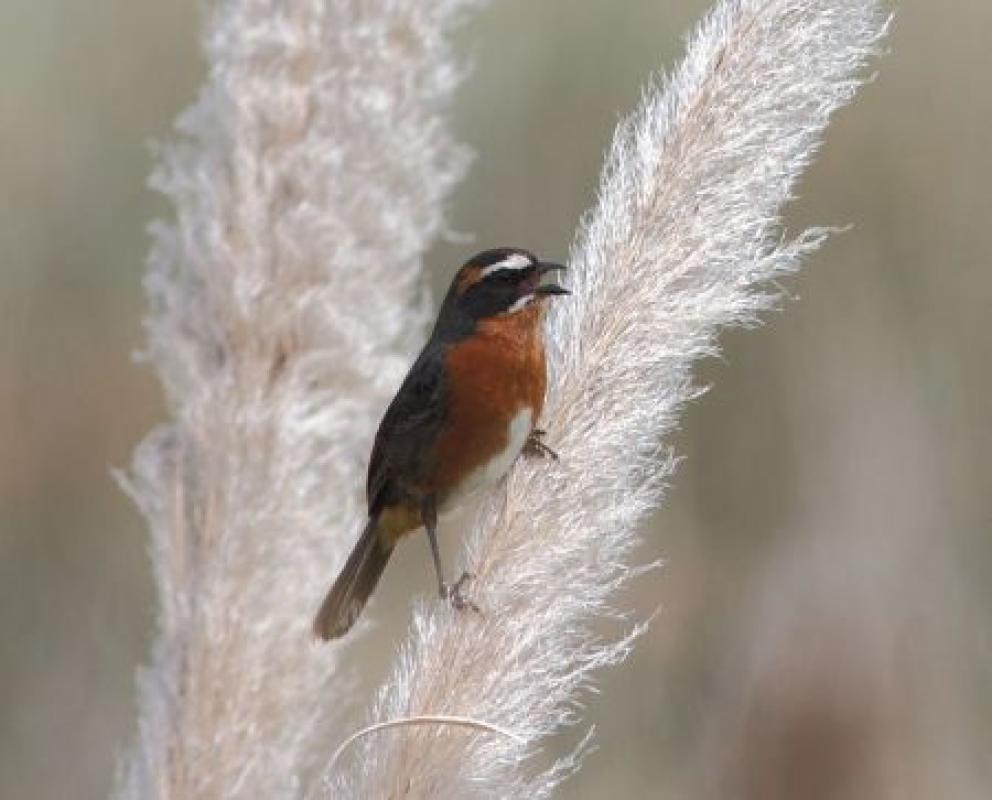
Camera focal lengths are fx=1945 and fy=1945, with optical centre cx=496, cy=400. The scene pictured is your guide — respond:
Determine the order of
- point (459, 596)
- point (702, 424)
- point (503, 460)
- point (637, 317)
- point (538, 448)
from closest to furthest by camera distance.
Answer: point (459, 596) → point (637, 317) → point (538, 448) → point (503, 460) → point (702, 424)

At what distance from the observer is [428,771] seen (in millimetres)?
2295

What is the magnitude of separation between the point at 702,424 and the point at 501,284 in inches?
87.5

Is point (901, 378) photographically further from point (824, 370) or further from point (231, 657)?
point (231, 657)

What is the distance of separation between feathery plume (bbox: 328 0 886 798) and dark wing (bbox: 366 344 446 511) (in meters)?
1.06

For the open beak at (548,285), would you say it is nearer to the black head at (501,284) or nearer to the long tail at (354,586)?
the black head at (501,284)

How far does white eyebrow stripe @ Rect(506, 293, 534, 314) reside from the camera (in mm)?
3498

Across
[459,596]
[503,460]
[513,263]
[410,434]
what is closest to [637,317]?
[459,596]

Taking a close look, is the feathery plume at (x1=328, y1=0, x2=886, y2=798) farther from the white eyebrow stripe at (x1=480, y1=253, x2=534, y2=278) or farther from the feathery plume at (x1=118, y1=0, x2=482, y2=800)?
the white eyebrow stripe at (x1=480, y1=253, x2=534, y2=278)

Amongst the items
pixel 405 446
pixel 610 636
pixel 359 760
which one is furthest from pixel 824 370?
pixel 359 760

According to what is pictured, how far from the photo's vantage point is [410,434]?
3791 mm

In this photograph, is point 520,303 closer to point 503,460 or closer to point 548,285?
point 548,285

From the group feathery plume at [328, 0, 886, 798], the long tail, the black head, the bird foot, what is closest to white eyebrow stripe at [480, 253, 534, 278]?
the black head

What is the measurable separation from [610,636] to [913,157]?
1.90 meters

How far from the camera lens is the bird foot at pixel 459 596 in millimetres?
2389
